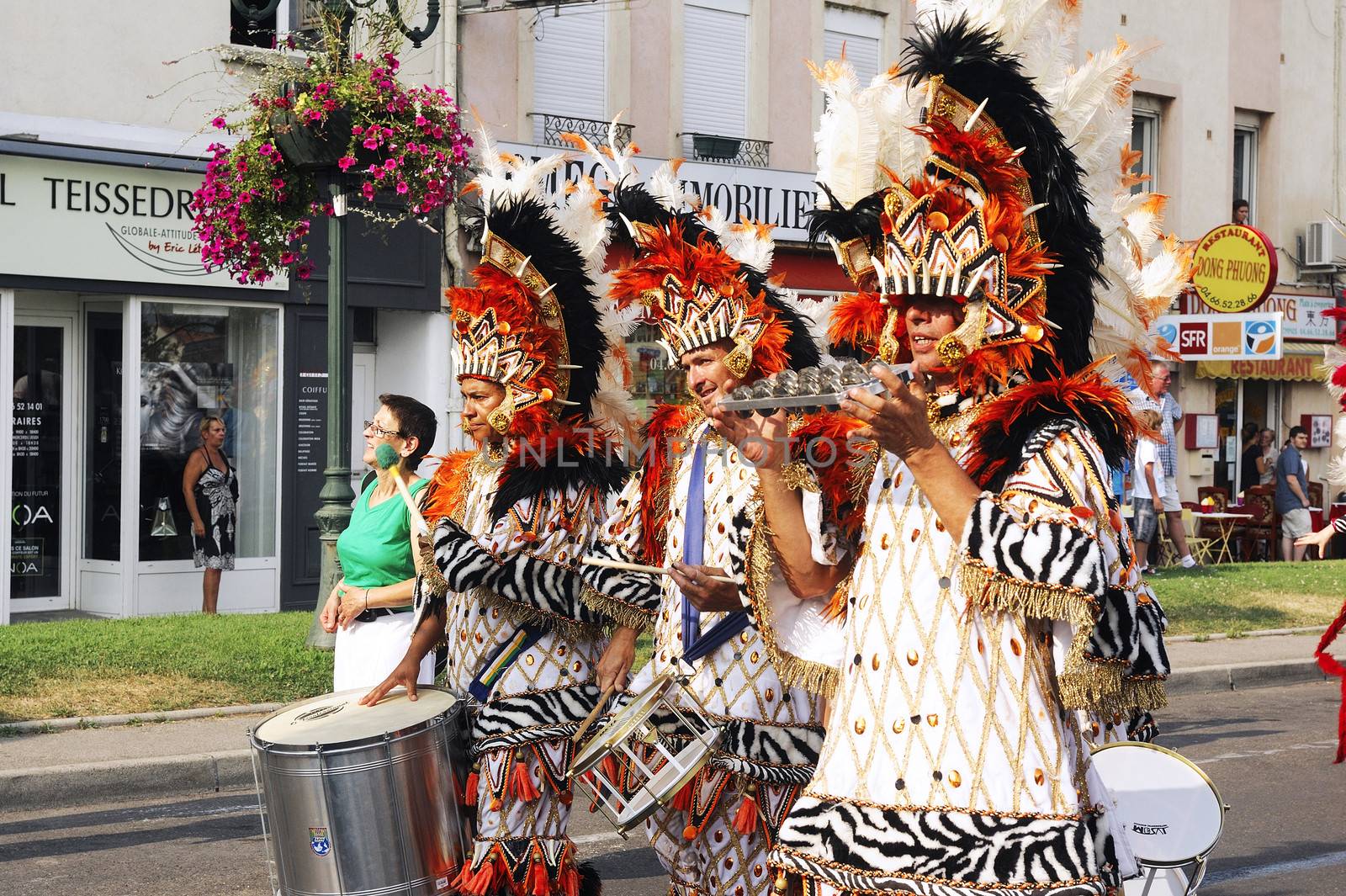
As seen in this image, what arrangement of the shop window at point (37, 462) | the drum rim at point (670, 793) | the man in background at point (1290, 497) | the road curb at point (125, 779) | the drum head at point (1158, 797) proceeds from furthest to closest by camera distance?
the man in background at point (1290, 497) → the shop window at point (37, 462) → the road curb at point (125, 779) → the drum rim at point (670, 793) → the drum head at point (1158, 797)

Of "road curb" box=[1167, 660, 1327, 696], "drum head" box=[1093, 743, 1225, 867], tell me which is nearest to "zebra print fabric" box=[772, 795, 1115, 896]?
"drum head" box=[1093, 743, 1225, 867]

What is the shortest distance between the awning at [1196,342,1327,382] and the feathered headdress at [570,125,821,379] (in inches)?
752

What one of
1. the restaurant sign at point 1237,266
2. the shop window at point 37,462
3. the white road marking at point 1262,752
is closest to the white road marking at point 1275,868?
the white road marking at point 1262,752

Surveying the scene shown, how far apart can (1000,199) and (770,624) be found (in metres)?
1.13

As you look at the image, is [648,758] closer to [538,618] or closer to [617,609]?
[617,609]

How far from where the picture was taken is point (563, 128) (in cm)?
1755

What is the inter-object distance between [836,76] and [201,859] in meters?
4.59

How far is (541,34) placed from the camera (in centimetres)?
1739

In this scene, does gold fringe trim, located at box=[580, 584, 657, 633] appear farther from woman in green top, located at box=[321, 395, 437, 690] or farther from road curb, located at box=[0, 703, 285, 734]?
road curb, located at box=[0, 703, 285, 734]

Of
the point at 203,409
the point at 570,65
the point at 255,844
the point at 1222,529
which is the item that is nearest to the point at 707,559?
the point at 255,844

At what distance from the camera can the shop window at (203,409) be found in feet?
47.9

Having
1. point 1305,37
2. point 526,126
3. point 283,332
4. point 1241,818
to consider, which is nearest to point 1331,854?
point 1241,818

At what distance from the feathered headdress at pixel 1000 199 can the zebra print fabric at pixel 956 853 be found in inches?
37.0

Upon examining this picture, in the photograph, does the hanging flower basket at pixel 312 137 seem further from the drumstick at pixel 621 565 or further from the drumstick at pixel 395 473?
the drumstick at pixel 621 565
